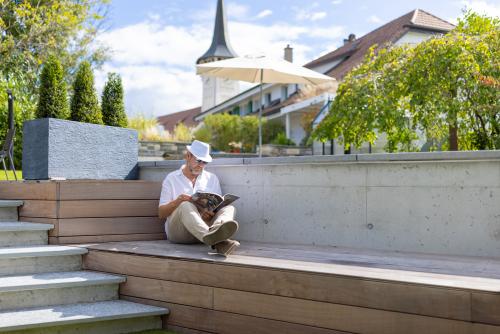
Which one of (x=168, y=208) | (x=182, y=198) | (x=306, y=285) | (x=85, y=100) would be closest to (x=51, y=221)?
(x=168, y=208)

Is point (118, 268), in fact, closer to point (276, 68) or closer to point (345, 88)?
point (276, 68)

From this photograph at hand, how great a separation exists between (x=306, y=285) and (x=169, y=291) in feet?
3.82

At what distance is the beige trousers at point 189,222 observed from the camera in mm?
4559

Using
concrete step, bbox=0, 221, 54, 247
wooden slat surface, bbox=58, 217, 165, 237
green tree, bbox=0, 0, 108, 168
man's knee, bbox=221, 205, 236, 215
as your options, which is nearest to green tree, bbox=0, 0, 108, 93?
green tree, bbox=0, 0, 108, 168

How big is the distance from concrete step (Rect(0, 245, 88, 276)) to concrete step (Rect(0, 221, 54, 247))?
0.15 m

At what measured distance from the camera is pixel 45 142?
5895 millimetres

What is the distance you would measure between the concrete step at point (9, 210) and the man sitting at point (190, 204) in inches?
57.1

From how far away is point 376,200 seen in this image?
15.4 feet

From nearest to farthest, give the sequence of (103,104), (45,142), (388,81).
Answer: (45,142)
(103,104)
(388,81)

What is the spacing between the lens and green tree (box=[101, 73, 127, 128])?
686cm

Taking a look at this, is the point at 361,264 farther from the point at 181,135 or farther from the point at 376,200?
the point at 181,135

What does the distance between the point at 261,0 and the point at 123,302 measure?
1845 centimetres

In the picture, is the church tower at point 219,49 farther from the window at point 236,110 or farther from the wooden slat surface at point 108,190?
the wooden slat surface at point 108,190

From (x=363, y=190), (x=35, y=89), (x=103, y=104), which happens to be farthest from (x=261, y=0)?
(x=363, y=190)
